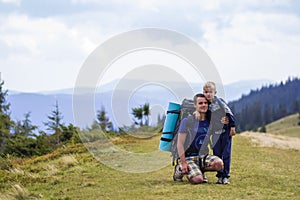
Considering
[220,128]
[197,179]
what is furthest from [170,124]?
[197,179]

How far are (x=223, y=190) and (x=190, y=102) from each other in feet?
7.29

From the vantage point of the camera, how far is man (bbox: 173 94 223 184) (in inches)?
408

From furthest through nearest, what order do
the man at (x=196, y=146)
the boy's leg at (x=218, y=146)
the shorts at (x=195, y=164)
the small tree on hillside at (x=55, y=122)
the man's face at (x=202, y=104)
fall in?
the small tree on hillside at (x=55, y=122), the boy's leg at (x=218, y=146), the shorts at (x=195, y=164), the man at (x=196, y=146), the man's face at (x=202, y=104)

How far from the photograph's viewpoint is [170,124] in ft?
35.7

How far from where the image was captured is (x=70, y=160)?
1670 cm

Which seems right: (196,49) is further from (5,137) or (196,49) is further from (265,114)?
(265,114)

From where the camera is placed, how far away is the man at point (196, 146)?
10.4m

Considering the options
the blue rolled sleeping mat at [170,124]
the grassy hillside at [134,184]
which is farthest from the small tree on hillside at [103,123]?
the blue rolled sleeping mat at [170,124]

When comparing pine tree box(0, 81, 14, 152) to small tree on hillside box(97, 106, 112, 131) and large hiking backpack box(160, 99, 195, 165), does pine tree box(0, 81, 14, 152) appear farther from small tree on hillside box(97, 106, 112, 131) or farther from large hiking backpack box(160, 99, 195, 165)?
large hiking backpack box(160, 99, 195, 165)

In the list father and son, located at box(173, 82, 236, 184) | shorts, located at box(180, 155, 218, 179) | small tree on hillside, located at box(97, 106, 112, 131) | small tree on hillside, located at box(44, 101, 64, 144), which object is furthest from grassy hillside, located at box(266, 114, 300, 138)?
shorts, located at box(180, 155, 218, 179)

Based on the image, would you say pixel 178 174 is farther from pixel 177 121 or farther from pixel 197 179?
pixel 177 121

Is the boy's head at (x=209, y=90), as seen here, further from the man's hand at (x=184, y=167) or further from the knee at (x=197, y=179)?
the knee at (x=197, y=179)

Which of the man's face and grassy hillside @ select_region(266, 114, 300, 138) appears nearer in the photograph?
the man's face

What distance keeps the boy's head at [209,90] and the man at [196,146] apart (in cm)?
13
